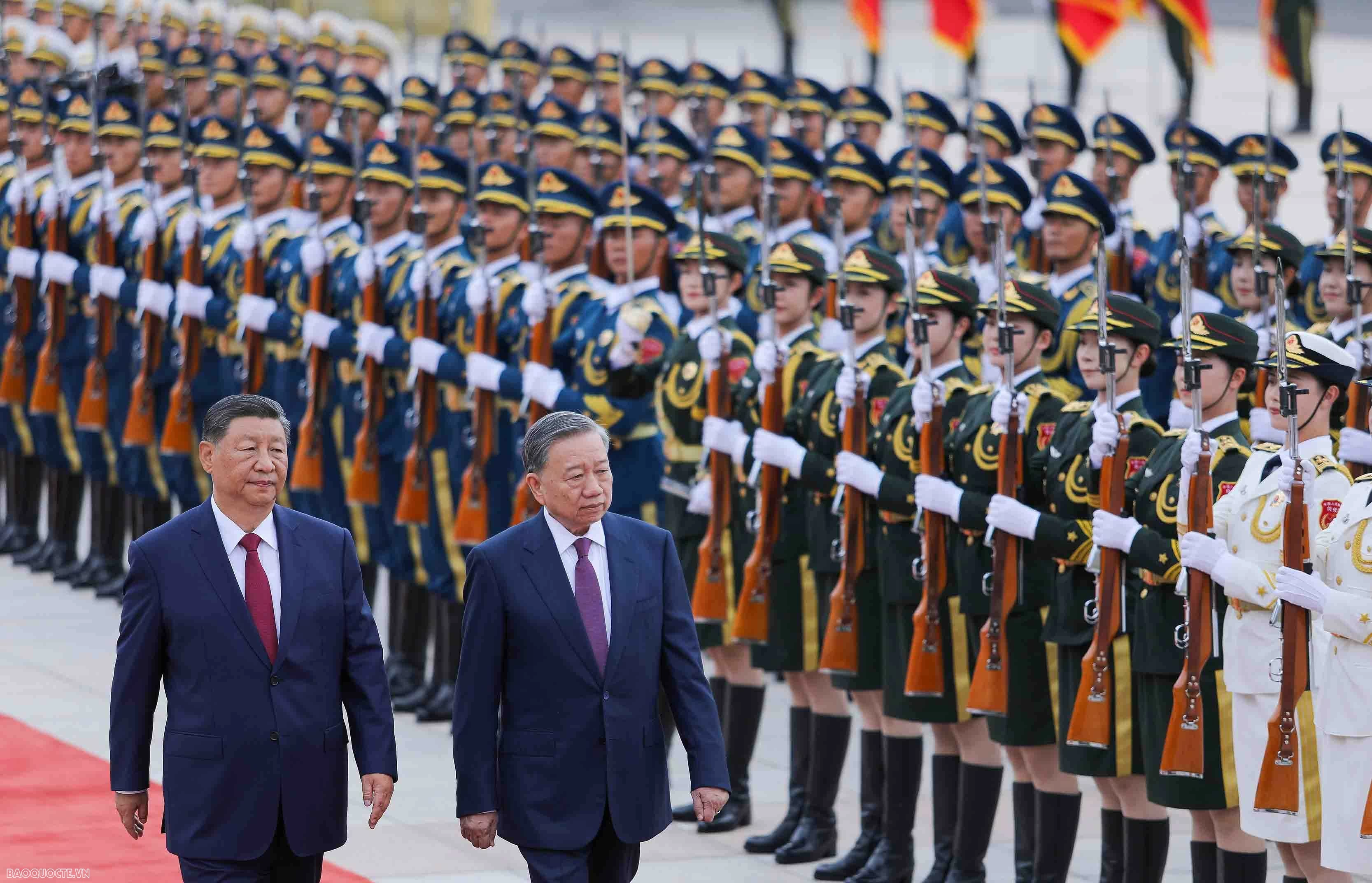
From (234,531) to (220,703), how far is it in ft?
1.22

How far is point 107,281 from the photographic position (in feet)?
39.0

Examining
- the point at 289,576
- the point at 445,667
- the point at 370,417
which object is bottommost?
the point at 445,667

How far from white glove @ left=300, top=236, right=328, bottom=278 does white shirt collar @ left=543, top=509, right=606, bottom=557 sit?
519 centimetres

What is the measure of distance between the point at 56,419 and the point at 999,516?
6.43 metres

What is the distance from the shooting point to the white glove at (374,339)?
10.3 meters

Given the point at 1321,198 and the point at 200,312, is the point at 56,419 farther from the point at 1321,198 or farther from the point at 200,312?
the point at 1321,198

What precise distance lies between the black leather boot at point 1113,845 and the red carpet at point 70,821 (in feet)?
7.03

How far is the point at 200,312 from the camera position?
11.4 metres

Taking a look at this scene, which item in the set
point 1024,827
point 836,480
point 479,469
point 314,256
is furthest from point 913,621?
point 314,256

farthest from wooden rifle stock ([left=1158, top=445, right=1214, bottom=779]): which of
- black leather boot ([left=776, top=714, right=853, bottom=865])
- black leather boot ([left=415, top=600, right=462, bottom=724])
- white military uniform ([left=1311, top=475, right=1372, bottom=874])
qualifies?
black leather boot ([left=415, top=600, right=462, bottom=724])

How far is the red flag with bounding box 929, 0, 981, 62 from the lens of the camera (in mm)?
23031

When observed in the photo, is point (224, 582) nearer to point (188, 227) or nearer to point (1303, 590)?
point (1303, 590)

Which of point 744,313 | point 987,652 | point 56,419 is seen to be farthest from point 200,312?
point 987,652

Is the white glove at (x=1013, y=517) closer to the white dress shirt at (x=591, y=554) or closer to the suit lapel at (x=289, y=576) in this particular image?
the white dress shirt at (x=591, y=554)
